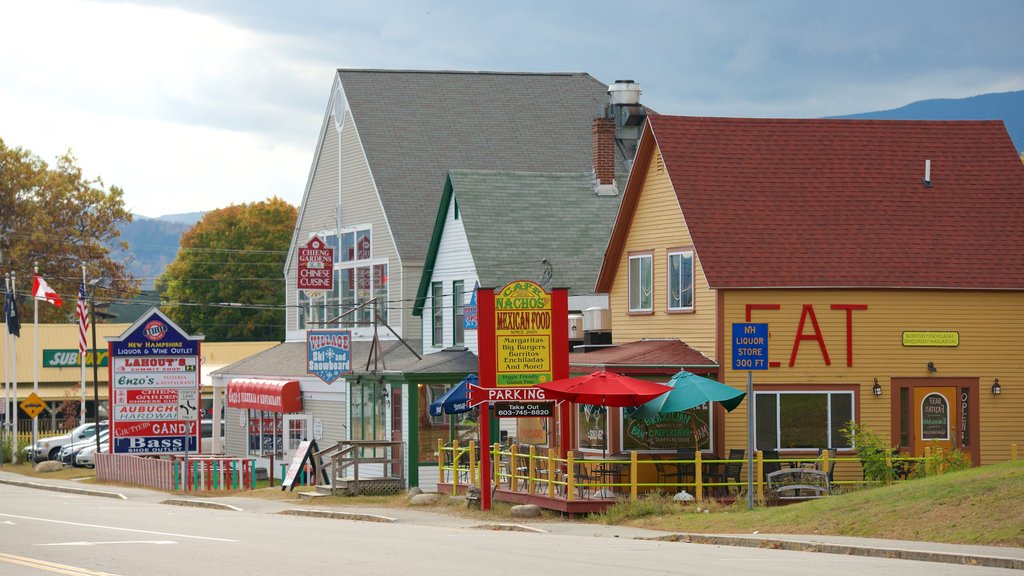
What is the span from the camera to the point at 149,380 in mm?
44281

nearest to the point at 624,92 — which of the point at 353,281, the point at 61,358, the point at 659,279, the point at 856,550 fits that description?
the point at 353,281

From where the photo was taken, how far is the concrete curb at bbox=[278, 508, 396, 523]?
2917cm

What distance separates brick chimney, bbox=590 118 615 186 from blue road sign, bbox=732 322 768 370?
2083 centimetres

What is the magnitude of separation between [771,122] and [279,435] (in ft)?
79.8

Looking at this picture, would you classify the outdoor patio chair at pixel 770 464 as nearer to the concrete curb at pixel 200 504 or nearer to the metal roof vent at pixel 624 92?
the concrete curb at pixel 200 504

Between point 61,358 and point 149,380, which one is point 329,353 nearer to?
point 149,380

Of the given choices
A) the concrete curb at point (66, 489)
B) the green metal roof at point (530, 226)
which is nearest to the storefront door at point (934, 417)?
the green metal roof at point (530, 226)

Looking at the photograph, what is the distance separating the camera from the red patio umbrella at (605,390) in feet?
88.5

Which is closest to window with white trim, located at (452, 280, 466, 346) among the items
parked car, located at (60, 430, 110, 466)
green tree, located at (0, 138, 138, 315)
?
parked car, located at (60, 430, 110, 466)

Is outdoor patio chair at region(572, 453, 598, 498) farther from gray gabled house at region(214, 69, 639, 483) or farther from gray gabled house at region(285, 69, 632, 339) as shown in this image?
gray gabled house at region(285, 69, 632, 339)

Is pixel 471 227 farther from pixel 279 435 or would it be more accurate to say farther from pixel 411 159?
pixel 279 435

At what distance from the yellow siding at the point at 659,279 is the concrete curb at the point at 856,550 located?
895cm

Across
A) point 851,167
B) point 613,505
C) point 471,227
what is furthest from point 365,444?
point 851,167

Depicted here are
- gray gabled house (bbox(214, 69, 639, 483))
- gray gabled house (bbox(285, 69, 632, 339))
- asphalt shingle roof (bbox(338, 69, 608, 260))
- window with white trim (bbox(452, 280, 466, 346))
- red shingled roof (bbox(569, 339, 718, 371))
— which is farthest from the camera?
asphalt shingle roof (bbox(338, 69, 608, 260))
